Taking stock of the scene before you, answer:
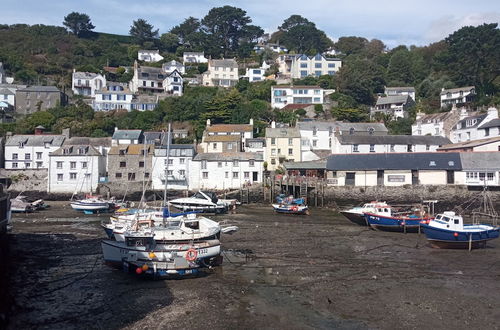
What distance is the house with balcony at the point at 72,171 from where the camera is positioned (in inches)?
2074

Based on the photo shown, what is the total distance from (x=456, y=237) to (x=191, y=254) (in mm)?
17470

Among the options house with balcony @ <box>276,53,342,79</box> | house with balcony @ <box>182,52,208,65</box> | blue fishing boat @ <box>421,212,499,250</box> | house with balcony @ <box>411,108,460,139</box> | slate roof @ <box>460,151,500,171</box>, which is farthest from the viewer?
house with balcony @ <box>182,52,208,65</box>

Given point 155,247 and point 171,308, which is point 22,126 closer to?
point 155,247

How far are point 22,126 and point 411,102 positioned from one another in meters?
66.4

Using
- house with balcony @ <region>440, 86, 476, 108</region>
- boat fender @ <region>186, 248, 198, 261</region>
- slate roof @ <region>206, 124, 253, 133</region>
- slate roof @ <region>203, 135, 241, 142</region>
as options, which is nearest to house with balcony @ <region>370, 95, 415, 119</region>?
house with balcony @ <region>440, 86, 476, 108</region>

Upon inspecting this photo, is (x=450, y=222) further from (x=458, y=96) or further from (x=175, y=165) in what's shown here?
(x=458, y=96)

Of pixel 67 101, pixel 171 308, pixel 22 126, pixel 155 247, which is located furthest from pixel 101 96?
pixel 171 308

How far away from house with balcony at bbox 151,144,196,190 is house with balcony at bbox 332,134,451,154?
20313mm

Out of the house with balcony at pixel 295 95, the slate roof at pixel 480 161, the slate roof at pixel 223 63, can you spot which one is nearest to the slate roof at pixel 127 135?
the house with balcony at pixel 295 95

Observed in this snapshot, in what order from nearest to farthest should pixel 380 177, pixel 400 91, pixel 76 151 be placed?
pixel 380 177
pixel 76 151
pixel 400 91

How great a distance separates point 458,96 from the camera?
240ft

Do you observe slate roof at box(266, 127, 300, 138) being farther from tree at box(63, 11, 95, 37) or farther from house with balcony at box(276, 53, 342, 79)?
tree at box(63, 11, 95, 37)

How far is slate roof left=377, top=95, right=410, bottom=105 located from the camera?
76312 millimetres

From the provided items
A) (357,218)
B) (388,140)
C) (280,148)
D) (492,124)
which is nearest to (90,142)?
(280,148)
